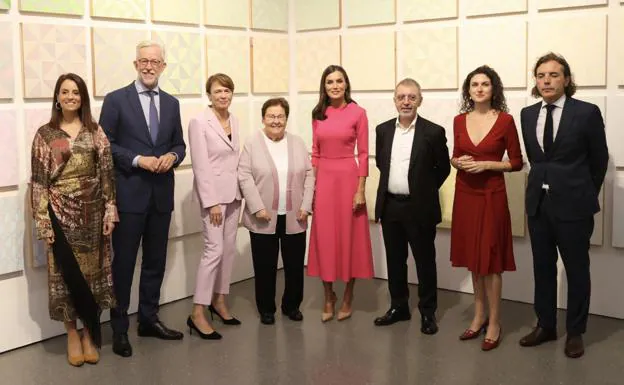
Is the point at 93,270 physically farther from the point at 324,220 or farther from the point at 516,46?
the point at 516,46

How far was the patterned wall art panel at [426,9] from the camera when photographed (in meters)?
5.71

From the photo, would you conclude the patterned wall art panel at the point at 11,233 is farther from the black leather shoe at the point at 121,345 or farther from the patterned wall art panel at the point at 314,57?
the patterned wall art panel at the point at 314,57

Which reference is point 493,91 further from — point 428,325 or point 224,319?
point 224,319

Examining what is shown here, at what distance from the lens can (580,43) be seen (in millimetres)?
5109

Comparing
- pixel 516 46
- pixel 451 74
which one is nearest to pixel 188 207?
pixel 451 74

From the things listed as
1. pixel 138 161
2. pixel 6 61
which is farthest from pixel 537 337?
pixel 6 61

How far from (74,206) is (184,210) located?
1508mm

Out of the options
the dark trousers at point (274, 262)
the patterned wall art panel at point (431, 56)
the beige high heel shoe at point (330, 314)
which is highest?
the patterned wall art panel at point (431, 56)

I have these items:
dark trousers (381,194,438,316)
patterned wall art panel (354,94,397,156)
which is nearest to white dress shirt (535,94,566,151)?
dark trousers (381,194,438,316)

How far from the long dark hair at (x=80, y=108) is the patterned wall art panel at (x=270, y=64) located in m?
2.19

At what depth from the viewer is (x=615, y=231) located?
5086 millimetres

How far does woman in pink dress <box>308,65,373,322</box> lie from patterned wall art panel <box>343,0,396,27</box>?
4.51 feet

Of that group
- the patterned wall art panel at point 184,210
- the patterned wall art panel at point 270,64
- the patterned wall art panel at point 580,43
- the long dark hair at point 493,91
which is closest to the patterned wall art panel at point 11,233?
the patterned wall art panel at point 184,210

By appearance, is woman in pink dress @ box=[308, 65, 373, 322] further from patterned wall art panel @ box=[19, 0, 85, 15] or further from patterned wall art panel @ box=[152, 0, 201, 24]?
patterned wall art panel @ box=[19, 0, 85, 15]
